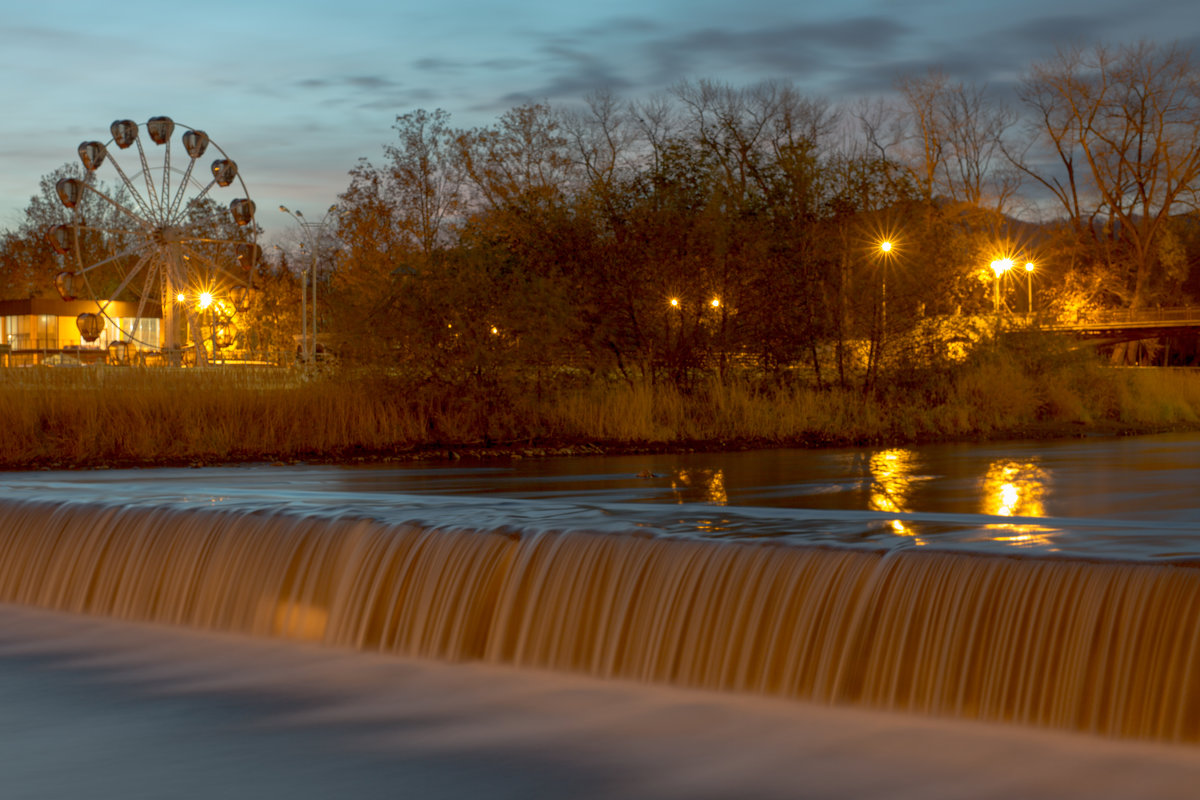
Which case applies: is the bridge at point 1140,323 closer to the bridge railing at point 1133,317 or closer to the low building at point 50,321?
the bridge railing at point 1133,317

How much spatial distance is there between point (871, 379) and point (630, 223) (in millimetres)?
5732

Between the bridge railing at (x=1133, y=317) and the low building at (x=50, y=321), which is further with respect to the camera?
the low building at (x=50, y=321)

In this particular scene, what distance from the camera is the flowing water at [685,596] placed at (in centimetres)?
821

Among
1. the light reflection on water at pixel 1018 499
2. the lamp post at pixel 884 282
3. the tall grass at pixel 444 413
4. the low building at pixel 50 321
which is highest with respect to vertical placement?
the low building at pixel 50 321

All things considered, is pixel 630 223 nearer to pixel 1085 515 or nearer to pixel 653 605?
pixel 1085 515

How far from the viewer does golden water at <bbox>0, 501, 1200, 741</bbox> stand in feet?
27.0

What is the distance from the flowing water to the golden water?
2 cm

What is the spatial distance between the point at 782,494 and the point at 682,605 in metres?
6.09

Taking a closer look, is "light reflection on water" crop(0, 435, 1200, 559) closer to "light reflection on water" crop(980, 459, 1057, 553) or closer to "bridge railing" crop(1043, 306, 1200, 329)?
"light reflection on water" crop(980, 459, 1057, 553)

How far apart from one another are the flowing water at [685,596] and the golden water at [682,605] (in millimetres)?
17

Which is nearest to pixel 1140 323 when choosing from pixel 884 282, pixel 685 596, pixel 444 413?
pixel 884 282

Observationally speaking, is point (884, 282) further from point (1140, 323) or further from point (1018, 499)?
point (1140, 323)

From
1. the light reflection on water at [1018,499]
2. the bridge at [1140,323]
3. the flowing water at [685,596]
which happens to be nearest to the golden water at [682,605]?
the flowing water at [685,596]

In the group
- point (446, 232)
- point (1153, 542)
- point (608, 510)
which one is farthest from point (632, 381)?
point (446, 232)
